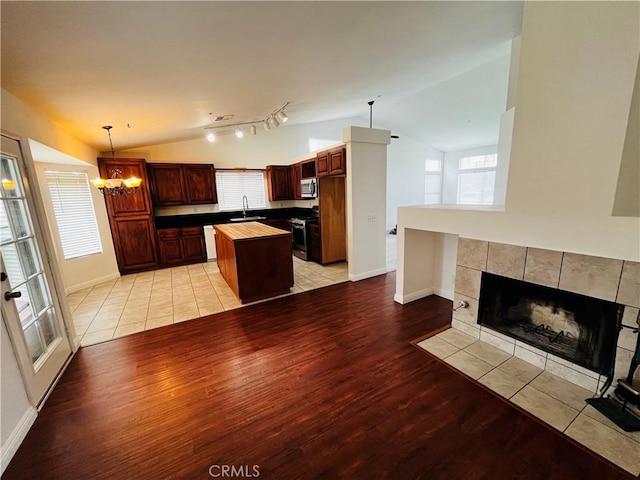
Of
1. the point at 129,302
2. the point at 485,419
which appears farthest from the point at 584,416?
the point at 129,302

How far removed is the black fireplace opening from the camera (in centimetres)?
183

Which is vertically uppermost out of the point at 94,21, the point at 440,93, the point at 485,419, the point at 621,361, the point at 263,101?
the point at 440,93

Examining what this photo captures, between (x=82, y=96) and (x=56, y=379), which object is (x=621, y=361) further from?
(x=82, y=96)

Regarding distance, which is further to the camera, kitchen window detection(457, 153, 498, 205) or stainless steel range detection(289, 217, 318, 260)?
kitchen window detection(457, 153, 498, 205)

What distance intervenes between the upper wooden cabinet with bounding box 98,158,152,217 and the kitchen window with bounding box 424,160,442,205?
9110 millimetres

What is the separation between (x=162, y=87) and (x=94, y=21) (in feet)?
3.45

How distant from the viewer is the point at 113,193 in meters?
4.75

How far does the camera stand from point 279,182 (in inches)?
259

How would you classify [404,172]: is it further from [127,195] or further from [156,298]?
[156,298]

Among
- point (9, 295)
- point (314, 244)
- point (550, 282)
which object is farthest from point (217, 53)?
point (314, 244)

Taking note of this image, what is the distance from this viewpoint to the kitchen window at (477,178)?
8922 mm

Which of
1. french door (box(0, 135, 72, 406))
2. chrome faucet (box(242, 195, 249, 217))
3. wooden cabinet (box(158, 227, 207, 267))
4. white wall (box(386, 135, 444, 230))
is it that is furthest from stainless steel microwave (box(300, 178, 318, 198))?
white wall (box(386, 135, 444, 230))

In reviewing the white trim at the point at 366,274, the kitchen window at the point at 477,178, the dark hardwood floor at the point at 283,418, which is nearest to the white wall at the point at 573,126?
the dark hardwood floor at the point at 283,418

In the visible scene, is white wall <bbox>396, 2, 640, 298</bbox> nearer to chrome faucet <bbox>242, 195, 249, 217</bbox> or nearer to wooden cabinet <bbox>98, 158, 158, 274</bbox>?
chrome faucet <bbox>242, 195, 249, 217</bbox>
